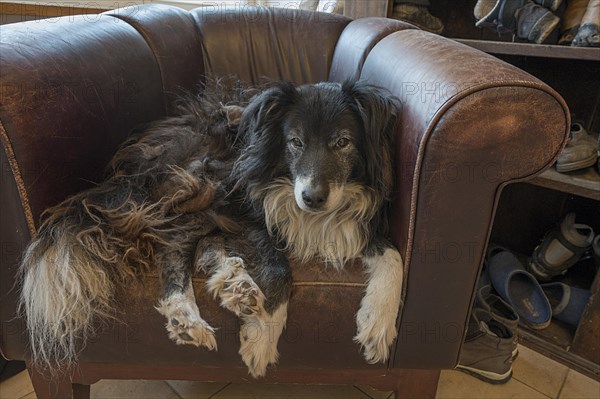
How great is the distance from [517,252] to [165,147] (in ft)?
6.31

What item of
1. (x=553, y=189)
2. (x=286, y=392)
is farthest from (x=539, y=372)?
(x=286, y=392)

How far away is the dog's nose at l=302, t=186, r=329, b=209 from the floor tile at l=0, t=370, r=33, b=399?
4.12 feet

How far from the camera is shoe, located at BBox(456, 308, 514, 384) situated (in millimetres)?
1684

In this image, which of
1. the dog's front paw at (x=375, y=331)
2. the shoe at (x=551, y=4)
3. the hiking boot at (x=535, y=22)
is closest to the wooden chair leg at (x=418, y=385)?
the dog's front paw at (x=375, y=331)

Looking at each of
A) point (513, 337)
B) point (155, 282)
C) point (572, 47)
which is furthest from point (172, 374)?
point (572, 47)

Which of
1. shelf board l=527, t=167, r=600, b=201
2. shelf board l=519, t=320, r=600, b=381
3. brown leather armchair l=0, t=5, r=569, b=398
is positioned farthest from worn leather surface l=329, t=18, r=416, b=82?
shelf board l=519, t=320, r=600, b=381

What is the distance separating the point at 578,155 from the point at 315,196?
1147 mm

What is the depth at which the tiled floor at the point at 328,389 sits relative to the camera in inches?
63.4

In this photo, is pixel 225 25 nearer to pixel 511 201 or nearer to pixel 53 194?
pixel 53 194

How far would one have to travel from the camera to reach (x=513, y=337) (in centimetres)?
169

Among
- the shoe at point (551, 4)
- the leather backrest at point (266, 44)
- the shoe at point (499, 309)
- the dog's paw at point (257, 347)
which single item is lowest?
the shoe at point (499, 309)

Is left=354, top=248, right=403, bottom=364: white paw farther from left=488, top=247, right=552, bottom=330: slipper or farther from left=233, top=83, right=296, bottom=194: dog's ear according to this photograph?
left=488, top=247, right=552, bottom=330: slipper

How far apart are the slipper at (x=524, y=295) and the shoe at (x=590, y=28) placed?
92cm

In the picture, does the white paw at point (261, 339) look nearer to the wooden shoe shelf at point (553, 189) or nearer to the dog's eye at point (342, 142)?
the dog's eye at point (342, 142)
